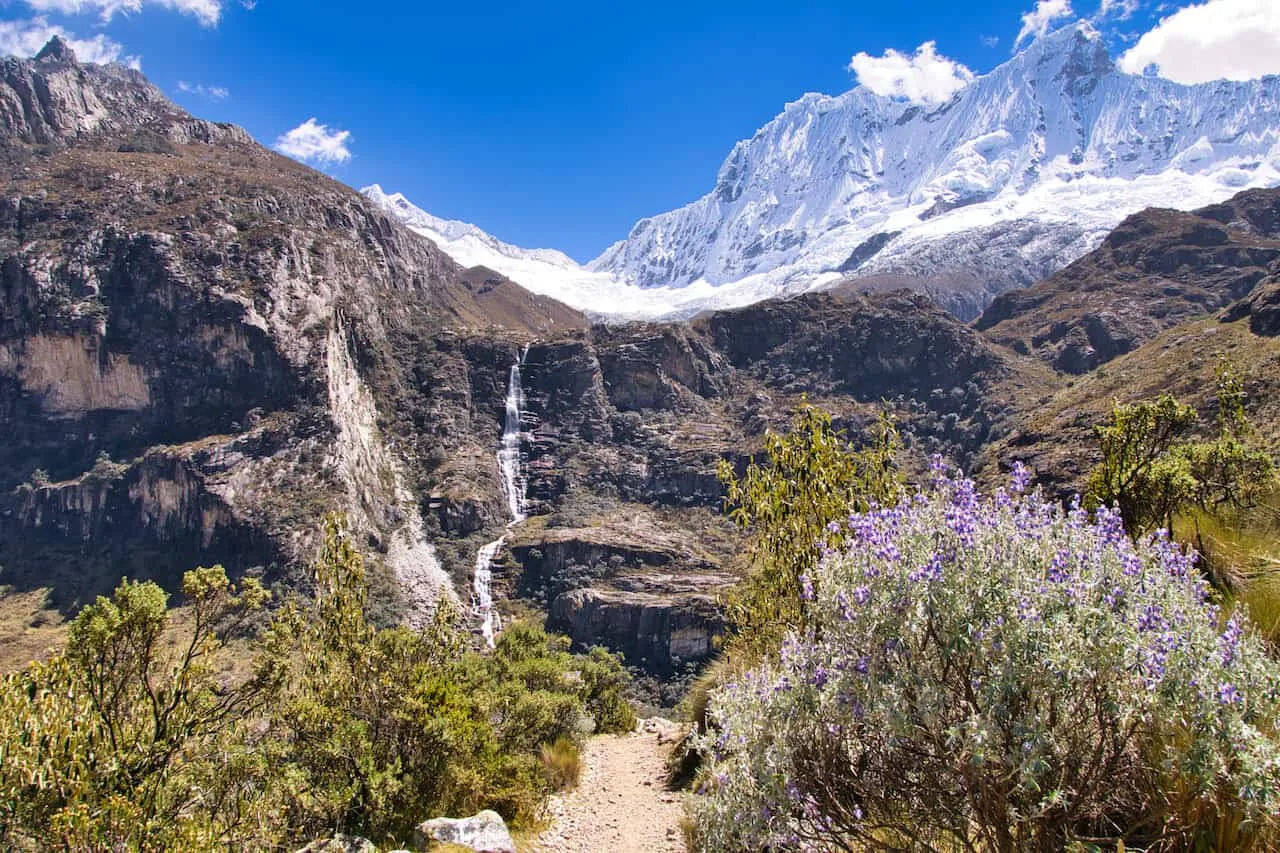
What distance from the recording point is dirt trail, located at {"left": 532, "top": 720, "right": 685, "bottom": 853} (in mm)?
12234

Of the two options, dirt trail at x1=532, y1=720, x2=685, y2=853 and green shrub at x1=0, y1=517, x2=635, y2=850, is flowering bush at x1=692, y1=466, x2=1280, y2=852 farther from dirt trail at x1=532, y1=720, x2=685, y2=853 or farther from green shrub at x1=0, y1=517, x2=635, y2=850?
dirt trail at x1=532, y1=720, x2=685, y2=853

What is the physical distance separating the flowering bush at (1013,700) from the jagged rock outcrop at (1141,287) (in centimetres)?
17824

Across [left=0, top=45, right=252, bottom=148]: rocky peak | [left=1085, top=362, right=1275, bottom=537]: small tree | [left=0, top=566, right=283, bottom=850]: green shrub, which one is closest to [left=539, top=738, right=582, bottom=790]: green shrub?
[left=0, top=566, right=283, bottom=850]: green shrub

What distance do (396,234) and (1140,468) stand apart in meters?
212

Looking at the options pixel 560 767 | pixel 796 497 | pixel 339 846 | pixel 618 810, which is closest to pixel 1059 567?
pixel 796 497

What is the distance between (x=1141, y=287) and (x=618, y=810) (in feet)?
681

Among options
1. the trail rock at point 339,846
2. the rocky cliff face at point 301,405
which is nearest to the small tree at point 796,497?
the trail rock at point 339,846

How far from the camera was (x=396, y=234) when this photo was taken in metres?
Result: 200

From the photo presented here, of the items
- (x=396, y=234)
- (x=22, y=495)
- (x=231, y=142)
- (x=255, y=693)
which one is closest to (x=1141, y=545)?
(x=255, y=693)

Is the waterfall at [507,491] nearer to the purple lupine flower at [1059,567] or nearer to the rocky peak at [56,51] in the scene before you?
the purple lupine flower at [1059,567]

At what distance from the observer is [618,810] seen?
14.3m

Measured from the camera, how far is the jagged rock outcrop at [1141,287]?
524ft

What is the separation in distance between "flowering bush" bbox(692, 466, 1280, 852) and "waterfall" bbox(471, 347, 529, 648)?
97.9 meters

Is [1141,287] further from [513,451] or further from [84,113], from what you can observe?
[84,113]
